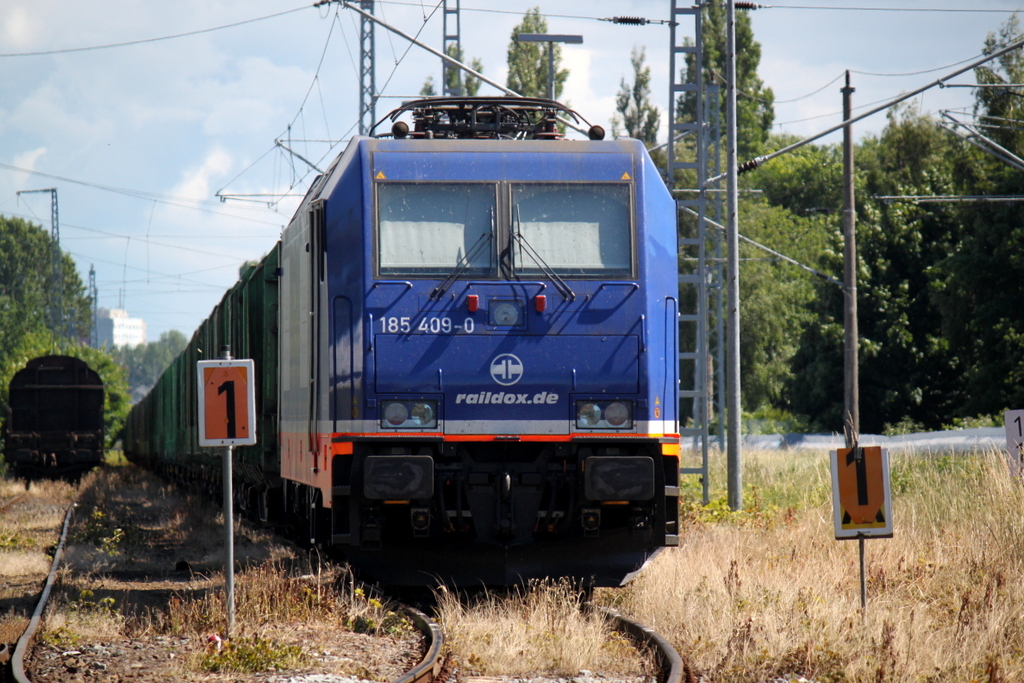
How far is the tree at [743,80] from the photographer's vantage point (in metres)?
64.6

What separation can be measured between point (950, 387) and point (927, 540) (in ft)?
111

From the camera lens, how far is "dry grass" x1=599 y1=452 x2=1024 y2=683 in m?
7.01

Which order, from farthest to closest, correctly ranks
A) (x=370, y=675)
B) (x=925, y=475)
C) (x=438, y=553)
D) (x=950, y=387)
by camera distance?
(x=950, y=387) → (x=925, y=475) → (x=438, y=553) → (x=370, y=675)

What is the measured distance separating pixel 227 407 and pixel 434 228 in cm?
189

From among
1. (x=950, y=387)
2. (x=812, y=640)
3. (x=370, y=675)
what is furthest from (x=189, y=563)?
(x=950, y=387)

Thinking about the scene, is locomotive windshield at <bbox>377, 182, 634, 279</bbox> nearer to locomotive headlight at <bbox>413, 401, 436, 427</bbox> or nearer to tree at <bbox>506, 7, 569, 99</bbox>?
locomotive headlight at <bbox>413, 401, 436, 427</bbox>

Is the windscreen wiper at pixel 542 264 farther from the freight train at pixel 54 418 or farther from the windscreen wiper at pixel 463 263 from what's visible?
the freight train at pixel 54 418

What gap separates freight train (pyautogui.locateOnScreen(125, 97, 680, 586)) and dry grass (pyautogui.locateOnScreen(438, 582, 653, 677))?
17.4 inches

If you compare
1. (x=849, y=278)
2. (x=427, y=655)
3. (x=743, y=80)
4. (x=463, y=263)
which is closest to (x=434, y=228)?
(x=463, y=263)

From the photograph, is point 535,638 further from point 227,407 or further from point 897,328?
point 897,328

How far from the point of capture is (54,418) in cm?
3097

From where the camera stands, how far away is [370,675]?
7016 millimetres

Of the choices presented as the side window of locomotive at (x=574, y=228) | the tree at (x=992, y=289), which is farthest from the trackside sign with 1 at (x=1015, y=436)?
the tree at (x=992, y=289)

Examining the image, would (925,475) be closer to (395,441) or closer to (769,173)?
(395,441)
